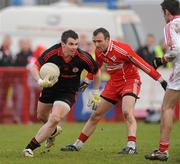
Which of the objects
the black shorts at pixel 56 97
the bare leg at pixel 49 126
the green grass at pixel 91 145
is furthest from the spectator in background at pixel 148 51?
the bare leg at pixel 49 126

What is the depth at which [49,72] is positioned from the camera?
1319cm

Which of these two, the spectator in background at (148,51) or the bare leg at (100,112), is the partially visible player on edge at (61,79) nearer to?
the bare leg at (100,112)

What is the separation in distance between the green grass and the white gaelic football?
1.21m

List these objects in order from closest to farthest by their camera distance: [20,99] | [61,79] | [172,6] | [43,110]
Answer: [172,6]
[61,79]
[43,110]
[20,99]

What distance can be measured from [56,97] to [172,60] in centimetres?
219

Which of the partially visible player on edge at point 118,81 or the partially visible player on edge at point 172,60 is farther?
the partially visible player on edge at point 118,81

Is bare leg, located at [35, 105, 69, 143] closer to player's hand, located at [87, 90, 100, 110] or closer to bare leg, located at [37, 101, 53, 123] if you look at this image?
bare leg, located at [37, 101, 53, 123]

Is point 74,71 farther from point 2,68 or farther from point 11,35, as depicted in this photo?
point 11,35

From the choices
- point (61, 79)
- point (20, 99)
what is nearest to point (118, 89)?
point (61, 79)

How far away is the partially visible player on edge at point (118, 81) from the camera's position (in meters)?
14.1

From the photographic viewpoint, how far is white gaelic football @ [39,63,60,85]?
13180 mm

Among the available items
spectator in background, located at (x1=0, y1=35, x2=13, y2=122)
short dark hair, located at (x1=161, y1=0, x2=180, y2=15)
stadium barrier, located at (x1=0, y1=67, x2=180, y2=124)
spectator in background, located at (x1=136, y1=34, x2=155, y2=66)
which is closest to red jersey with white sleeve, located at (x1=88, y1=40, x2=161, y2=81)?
short dark hair, located at (x1=161, y1=0, x2=180, y2=15)

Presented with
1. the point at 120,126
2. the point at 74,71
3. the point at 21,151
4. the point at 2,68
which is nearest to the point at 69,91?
the point at 74,71

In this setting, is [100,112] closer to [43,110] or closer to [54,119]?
[43,110]
